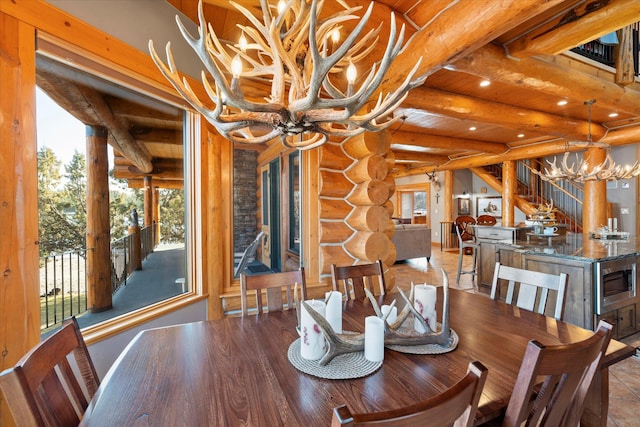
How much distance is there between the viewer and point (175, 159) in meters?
2.57

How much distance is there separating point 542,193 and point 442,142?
14.6ft

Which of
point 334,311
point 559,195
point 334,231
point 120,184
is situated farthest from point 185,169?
point 559,195

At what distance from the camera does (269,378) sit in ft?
3.56

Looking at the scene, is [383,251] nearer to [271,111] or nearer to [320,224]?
[320,224]

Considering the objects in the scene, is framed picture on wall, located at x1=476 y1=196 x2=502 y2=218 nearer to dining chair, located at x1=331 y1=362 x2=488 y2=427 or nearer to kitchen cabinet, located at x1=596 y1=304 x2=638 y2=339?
kitchen cabinet, located at x1=596 y1=304 x2=638 y2=339

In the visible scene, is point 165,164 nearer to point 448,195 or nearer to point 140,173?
point 140,173

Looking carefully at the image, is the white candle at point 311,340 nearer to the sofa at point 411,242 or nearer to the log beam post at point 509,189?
the sofa at point 411,242

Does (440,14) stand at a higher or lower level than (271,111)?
higher

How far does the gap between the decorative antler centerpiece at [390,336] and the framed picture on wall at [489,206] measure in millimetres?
9980

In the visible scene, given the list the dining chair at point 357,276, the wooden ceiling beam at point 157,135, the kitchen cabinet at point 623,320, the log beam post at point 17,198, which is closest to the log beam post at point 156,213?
the wooden ceiling beam at point 157,135

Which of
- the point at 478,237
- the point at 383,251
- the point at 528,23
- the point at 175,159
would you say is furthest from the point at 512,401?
the point at 478,237

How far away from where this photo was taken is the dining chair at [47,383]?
2.31 ft

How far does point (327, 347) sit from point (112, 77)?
206 centimetres

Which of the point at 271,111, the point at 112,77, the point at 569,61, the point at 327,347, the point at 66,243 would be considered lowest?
the point at 327,347
